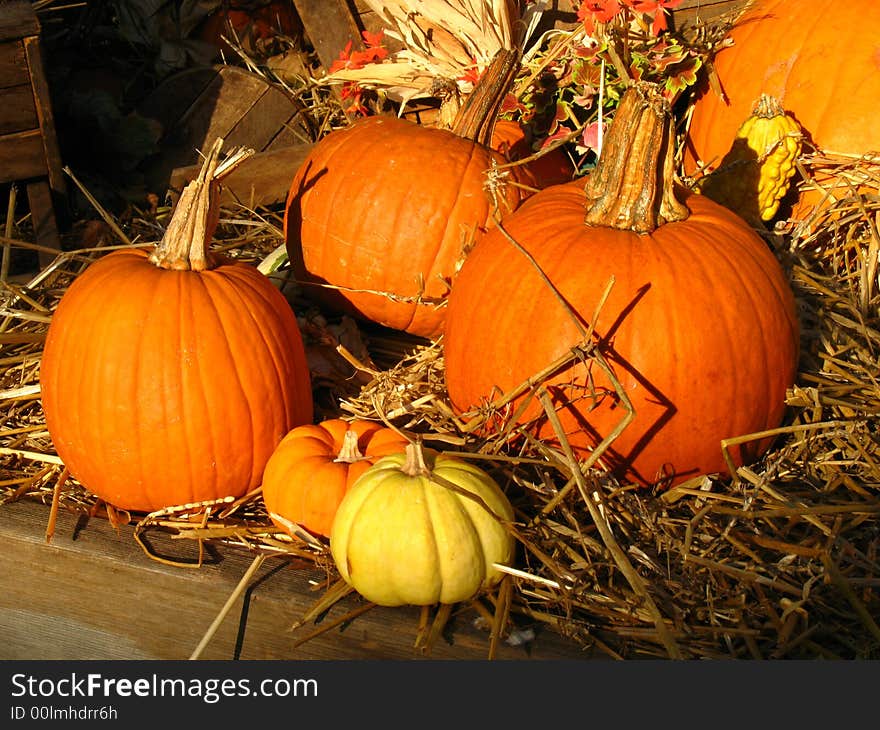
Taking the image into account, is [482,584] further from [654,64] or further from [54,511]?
[654,64]

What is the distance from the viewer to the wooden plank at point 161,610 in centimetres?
204

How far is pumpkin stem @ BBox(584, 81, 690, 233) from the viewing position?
231 cm

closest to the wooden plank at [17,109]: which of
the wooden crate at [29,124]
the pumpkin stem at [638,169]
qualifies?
the wooden crate at [29,124]

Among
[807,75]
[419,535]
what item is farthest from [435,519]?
[807,75]

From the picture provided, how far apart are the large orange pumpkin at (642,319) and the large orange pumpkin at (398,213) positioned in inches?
21.7

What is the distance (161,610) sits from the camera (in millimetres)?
2291

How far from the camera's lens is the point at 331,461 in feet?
7.64

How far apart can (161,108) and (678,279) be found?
119 inches

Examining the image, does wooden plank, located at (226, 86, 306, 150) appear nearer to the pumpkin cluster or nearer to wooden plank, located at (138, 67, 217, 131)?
wooden plank, located at (138, 67, 217, 131)

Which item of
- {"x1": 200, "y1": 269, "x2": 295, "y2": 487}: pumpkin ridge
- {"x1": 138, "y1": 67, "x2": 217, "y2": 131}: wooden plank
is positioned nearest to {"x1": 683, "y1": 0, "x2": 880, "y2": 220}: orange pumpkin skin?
{"x1": 200, "y1": 269, "x2": 295, "y2": 487}: pumpkin ridge

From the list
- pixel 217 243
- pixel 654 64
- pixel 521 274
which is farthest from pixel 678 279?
pixel 217 243

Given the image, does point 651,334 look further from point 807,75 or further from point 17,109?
point 17,109

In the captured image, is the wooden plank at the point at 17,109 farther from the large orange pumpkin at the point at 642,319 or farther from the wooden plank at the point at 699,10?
the wooden plank at the point at 699,10

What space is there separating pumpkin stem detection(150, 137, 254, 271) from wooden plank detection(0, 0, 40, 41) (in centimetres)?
166
